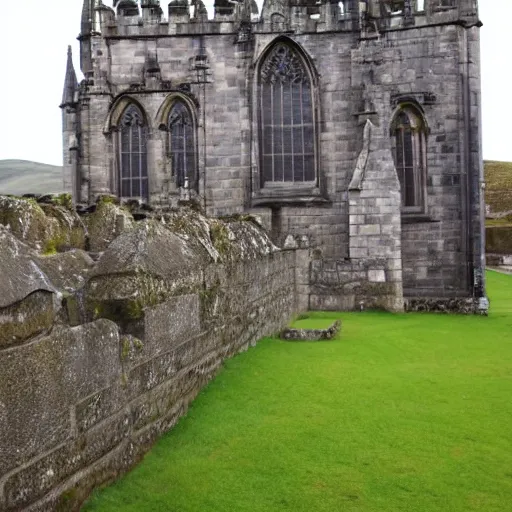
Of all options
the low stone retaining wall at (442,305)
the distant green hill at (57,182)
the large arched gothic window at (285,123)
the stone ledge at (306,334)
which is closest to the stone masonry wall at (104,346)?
the stone ledge at (306,334)

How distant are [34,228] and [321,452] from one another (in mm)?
2576

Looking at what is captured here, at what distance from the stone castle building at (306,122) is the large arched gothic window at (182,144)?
0.13ft

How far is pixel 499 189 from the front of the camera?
4819cm

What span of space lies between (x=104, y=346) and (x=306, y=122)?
16.2 m

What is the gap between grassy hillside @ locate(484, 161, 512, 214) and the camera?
46031 millimetres

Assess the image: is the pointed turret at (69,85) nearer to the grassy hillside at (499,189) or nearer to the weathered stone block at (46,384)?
the weathered stone block at (46,384)

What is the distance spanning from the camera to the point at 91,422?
153 inches

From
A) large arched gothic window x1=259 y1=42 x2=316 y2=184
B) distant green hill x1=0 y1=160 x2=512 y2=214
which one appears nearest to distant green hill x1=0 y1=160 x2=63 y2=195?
distant green hill x1=0 y1=160 x2=512 y2=214

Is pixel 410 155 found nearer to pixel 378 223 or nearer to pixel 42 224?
pixel 378 223

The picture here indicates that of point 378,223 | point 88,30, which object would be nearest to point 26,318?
point 378,223

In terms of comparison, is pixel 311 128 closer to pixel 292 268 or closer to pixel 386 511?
pixel 292 268

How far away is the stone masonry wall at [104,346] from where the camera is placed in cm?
321

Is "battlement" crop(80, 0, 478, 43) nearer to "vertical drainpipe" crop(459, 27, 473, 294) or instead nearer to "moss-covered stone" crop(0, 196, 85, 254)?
"vertical drainpipe" crop(459, 27, 473, 294)

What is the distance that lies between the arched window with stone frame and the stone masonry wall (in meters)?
11.4
